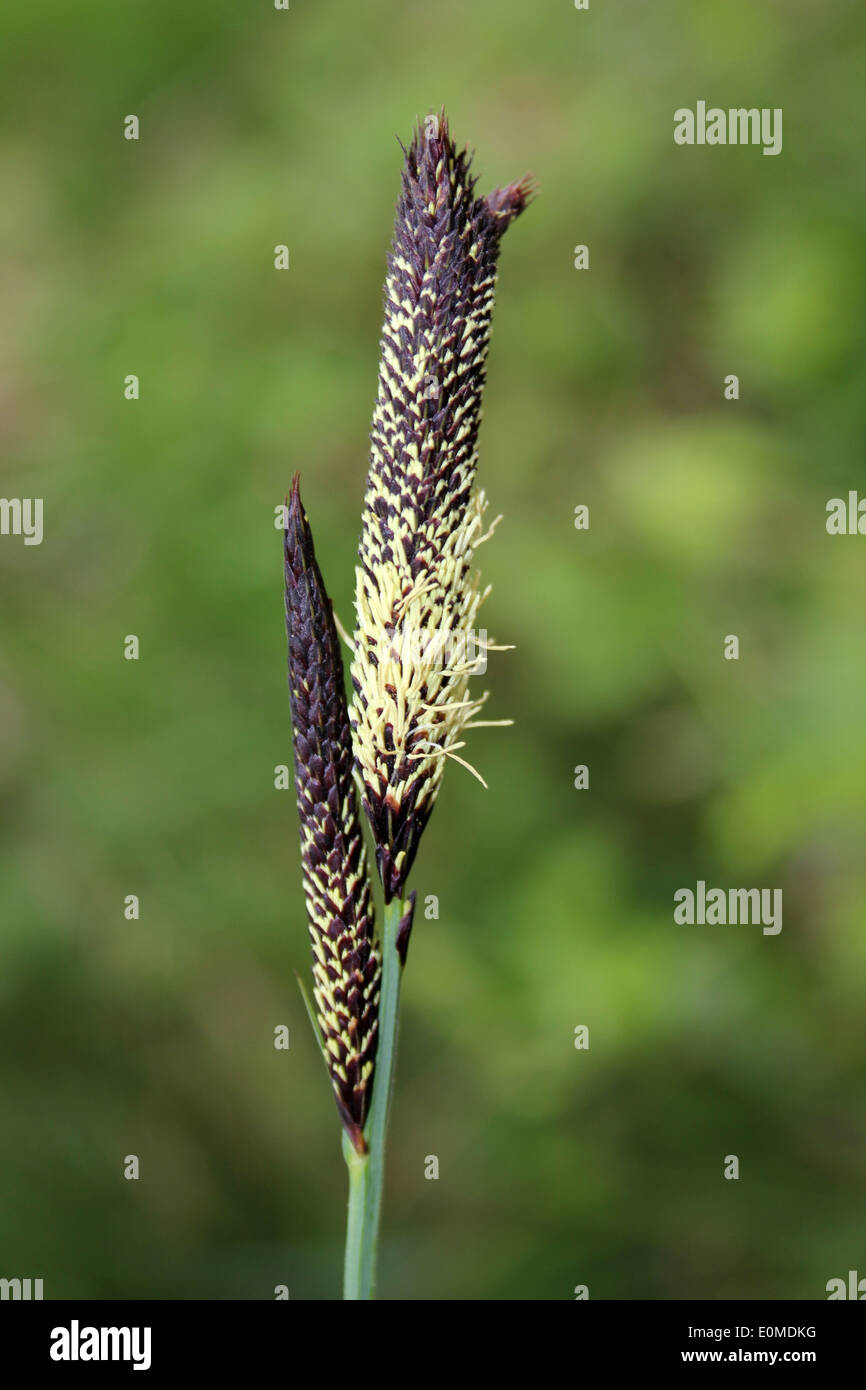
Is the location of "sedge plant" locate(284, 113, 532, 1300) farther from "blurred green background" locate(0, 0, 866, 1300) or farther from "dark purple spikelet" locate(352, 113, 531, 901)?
"blurred green background" locate(0, 0, 866, 1300)

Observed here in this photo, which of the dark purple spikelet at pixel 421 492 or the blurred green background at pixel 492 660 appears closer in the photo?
the dark purple spikelet at pixel 421 492

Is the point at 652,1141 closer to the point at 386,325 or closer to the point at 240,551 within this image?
the point at 240,551

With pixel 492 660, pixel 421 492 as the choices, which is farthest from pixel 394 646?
pixel 492 660

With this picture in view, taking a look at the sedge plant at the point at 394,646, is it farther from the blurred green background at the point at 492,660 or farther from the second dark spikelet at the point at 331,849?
the blurred green background at the point at 492,660

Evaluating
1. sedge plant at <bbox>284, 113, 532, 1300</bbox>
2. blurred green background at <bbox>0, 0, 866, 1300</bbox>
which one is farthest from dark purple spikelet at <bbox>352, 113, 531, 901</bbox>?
blurred green background at <bbox>0, 0, 866, 1300</bbox>

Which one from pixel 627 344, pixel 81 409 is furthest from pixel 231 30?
pixel 627 344

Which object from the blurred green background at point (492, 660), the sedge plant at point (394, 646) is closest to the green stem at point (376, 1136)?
the sedge plant at point (394, 646)
